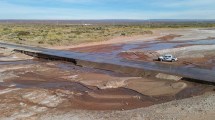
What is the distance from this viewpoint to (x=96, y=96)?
2502 cm

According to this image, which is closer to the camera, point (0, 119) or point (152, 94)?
point (0, 119)

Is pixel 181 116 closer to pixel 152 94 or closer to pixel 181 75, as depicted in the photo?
pixel 152 94

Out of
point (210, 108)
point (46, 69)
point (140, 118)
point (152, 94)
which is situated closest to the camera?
point (140, 118)

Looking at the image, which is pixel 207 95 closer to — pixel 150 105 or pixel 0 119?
pixel 150 105

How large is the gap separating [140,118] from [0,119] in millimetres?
7862

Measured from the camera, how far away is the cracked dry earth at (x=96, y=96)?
19344mm

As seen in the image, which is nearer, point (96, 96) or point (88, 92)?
point (96, 96)

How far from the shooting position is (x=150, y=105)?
22219 millimetres

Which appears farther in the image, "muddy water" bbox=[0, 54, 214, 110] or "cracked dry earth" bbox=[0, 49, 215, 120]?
"muddy water" bbox=[0, 54, 214, 110]

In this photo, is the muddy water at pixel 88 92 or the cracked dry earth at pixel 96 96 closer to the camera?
the cracked dry earth at pixel 96 96

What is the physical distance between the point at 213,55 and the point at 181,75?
64.9 ft

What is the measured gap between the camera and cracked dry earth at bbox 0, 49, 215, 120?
19344mm

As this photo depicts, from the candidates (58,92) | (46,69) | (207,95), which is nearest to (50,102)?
(58,92)

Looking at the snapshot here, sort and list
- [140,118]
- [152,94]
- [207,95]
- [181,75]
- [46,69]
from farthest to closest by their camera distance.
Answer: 1. [46,69]
2. [181,75]
3. [152,94]
4. [207,95]
5. [140,118]
